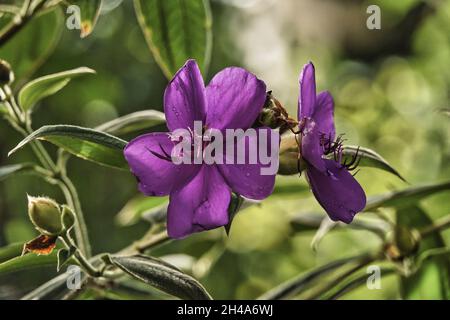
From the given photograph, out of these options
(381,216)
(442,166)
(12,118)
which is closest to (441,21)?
(442,166)

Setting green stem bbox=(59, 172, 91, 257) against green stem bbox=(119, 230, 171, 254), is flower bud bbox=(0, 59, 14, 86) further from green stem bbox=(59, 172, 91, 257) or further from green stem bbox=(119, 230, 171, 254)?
green stem bbox=(119, 230, 171, 254)

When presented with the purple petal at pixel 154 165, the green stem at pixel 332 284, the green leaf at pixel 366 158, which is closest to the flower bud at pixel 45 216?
the purple petal at pixel 154 165

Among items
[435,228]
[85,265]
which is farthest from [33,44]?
[435,228]

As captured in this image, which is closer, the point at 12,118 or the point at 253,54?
the point at 12,118

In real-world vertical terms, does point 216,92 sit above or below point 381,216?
above

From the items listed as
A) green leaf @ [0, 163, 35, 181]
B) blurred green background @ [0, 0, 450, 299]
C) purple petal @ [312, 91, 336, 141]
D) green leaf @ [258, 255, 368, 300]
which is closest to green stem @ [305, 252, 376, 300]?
green leaf @ [258, 255, 368, 300]
